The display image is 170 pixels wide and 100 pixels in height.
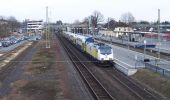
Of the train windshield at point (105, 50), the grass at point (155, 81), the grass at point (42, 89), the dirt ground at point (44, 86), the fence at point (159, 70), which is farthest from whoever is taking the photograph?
the train windshield at point (105, 50)

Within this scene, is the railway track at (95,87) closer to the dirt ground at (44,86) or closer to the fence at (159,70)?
the dirt ground at (44,86)

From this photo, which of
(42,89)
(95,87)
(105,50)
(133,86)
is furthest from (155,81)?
(105,50)

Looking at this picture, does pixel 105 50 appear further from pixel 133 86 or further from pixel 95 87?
pixel 133 86

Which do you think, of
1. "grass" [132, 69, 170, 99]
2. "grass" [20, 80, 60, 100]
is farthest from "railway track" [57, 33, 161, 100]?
"grass" [20, 80, 60, 100]

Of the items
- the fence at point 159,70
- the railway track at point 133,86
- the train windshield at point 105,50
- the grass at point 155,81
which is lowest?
the railway track at point 133,86

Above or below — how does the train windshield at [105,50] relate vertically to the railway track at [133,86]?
above

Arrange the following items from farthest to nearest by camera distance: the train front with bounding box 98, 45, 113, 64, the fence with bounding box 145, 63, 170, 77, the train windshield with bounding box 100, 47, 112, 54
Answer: the train windshield with bounding box 100, 47, 112, 54, the train front with bounding box 98, 45, 113, 64, the fence with bounding box 145, 63, 170, 77

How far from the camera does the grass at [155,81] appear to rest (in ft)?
98.1

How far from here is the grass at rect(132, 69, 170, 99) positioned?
2991 centimetres

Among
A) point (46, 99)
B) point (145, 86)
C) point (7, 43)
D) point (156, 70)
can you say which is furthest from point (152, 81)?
point (7, 43)

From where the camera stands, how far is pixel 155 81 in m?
33.2

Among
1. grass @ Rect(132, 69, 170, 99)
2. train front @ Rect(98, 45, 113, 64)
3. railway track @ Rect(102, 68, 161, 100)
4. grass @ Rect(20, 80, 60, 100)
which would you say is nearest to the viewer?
railway track @ Rect(102, 68, 161, 100)

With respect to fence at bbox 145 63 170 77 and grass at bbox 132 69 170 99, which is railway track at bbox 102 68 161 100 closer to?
grass at bbox 132 69 170 99

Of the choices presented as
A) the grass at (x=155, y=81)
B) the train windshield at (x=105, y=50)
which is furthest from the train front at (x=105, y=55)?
the grass at (x=155, y=81)
